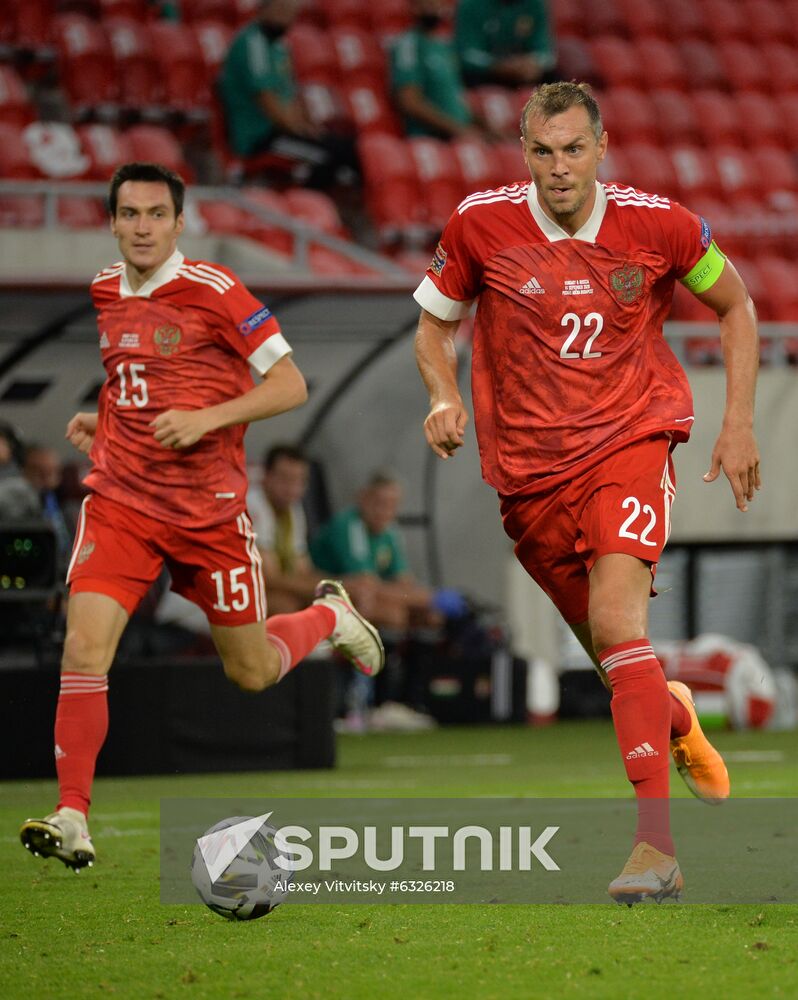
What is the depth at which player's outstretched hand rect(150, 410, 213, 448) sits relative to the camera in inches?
204

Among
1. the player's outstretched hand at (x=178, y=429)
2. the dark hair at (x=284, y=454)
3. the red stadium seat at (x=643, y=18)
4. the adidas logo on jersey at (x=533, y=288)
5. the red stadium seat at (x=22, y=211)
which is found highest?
the red stadium seat at (x=643, y=18)

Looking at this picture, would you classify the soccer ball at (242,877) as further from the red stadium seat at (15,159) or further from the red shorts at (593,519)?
the red stadium seat at (15,159)

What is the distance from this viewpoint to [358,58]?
1584cm

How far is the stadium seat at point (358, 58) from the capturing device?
15797 mm

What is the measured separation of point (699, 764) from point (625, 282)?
4.52 feet

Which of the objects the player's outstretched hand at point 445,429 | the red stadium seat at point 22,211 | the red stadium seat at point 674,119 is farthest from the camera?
the red stadium seat at point 674,119

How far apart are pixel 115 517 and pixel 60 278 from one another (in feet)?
18.8

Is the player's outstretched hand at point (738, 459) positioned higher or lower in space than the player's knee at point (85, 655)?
higher

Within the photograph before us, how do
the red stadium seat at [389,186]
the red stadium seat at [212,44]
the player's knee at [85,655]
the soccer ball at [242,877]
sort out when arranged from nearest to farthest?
the soccer ball at [242,877] < the player's knee at [85,655] < the red stadium seat at [389,186] < the red stadium seat at [212,44]

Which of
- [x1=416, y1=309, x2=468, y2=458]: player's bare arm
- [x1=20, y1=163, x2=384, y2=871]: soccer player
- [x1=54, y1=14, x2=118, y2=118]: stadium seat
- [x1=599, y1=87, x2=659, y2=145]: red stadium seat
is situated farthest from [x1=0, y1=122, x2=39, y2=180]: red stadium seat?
[x1=416, y1=309, x2=468, y2=458]: player's bare arm

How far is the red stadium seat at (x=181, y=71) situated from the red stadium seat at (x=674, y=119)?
4.85 metres

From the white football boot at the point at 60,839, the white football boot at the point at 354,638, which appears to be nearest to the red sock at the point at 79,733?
the white football boot at the point at 60,839

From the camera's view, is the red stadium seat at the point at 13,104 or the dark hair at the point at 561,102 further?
the red stadium seat at the point at 13,104

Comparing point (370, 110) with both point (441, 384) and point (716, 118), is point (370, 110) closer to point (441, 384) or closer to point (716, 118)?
point (716, 118)
